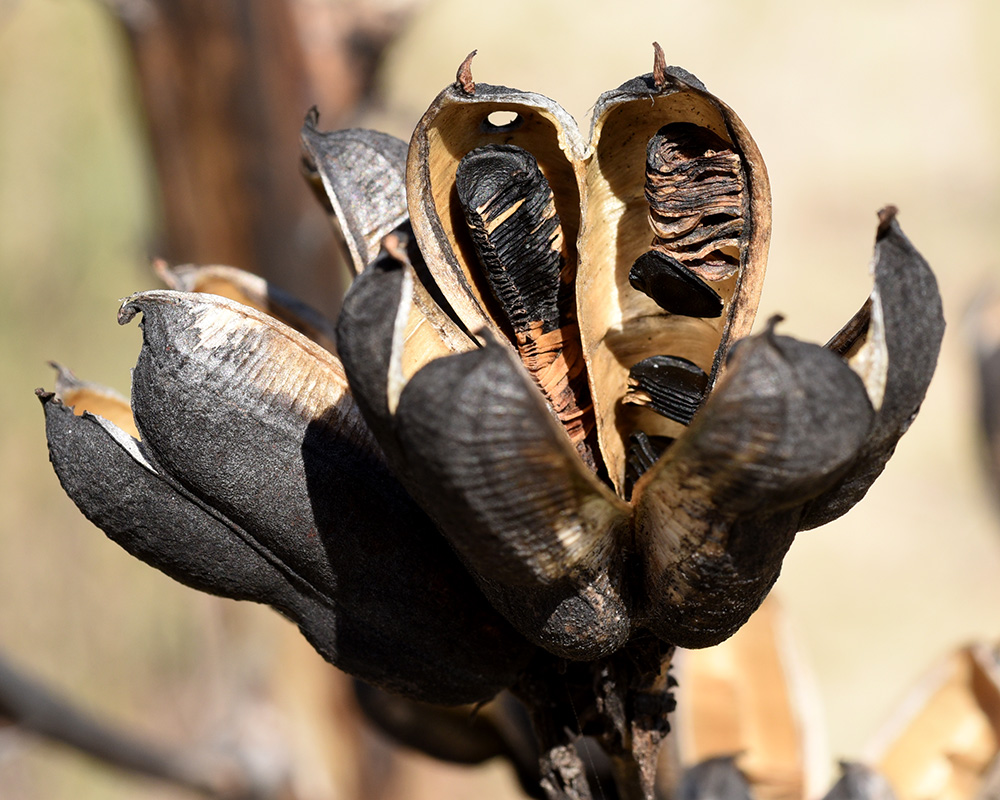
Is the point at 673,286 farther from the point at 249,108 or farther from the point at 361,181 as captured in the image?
the point at 249,108

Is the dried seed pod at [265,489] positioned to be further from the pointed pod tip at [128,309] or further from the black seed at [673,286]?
the black seed at [673,286]

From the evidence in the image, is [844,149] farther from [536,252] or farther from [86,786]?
[536,252]

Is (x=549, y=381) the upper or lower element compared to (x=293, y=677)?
upper

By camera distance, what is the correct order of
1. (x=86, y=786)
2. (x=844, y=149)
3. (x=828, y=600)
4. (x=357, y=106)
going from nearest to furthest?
(x=357, y=106), (x=86, y=786), (x=828, y=600), (x=844, y=149)

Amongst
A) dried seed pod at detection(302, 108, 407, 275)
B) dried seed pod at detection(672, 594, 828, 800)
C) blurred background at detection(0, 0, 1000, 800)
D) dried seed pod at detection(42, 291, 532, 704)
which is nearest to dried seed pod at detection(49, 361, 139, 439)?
Answer: dried seed pod at detection(42, 291, 532, 704)

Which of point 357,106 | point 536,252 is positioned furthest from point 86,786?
point 536,252

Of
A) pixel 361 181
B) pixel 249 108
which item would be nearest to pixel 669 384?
pixel 361 181
